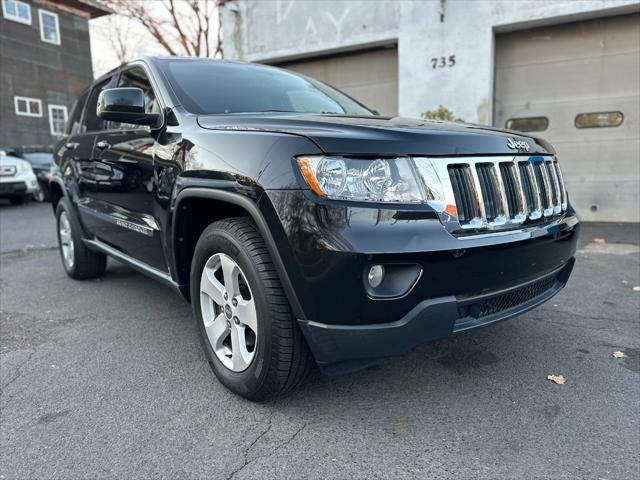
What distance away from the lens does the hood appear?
74.6 inches

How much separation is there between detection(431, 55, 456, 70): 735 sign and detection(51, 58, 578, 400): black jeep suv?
5.95 meters

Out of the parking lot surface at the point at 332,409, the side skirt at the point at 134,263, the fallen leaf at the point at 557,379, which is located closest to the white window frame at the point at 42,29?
the side skirt at the point at 134,263

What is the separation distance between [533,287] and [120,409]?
6.63 ft

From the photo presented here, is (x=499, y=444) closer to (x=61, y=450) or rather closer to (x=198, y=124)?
(x=61, y=450)

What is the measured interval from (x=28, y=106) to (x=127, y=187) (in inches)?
791

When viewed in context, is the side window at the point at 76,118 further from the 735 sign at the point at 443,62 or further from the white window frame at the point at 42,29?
the white window frame at the point at 42,29

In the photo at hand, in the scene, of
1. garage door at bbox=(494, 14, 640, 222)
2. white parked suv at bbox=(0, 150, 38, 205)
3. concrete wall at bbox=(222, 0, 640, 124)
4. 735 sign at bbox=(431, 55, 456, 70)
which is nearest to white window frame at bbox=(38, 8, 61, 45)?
white parked suv at bbox=(0, 150, 38, 205)

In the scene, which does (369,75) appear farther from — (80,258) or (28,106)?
(28,106)

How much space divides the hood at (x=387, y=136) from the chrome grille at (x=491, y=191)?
50mm

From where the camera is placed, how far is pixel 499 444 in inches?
78.0

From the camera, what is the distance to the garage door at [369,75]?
29.5 ft

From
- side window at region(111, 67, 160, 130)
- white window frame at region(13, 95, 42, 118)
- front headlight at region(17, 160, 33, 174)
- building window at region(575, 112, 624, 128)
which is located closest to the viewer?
side window at region(111, 67, 160, 130)

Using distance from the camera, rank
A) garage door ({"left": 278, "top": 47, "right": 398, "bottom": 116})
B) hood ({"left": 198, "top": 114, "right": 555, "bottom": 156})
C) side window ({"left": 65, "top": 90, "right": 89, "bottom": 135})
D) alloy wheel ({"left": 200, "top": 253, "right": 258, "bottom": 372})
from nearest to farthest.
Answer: hood ({"left": 198, "top": 114, "right": 555, "bottom": 156}) < alloy wheel ({"left": 200, "top": 253, "right": 258, "bottom": 372}) < side window ({"left": 65, "top": 90, "right": 89, "bottom": 135}) < garage door ({"left": 278, "top": 47, "right": 398, "bottom": 116})

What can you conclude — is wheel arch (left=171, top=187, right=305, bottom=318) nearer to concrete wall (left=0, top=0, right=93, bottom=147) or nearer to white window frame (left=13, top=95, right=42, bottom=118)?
concrete wall (left=0, top=0, right=93, bottom=147)
